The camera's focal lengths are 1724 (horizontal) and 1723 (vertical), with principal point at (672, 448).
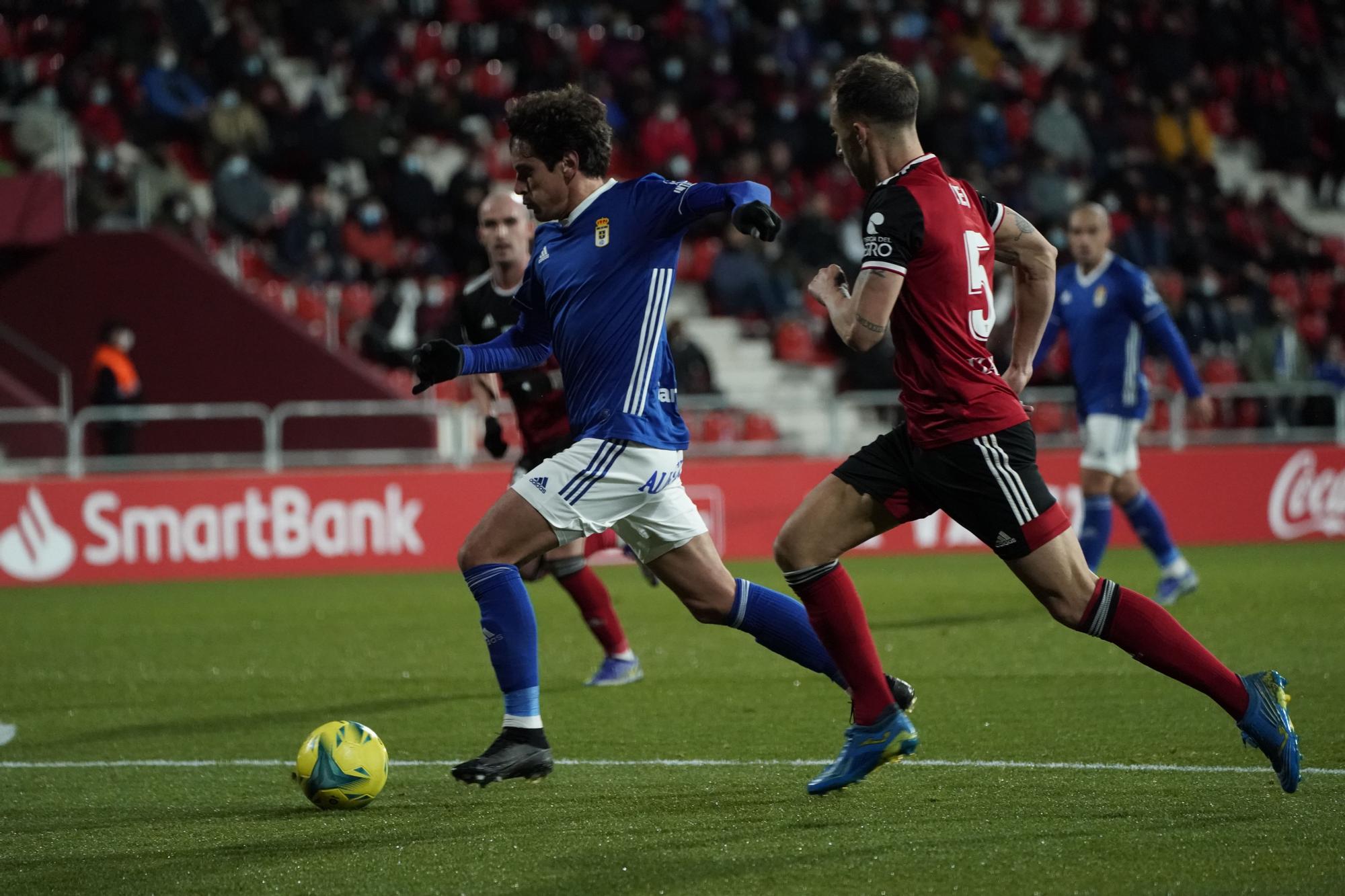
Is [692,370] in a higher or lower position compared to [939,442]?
lower

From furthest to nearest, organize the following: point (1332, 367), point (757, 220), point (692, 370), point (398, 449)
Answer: point (1332, 367) → point (692, 370) → point (398, 449) → point (757, 220)

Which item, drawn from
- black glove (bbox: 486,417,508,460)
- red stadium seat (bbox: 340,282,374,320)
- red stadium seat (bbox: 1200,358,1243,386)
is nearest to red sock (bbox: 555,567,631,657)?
black glove (bbox: 486,417,508,460)

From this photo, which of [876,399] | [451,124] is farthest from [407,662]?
[451,124]

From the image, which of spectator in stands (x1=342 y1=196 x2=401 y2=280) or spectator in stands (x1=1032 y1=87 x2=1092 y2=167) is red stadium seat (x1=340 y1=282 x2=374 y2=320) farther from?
spectator in stands (x1=1032 y1=87 x2=1092 y2=167)

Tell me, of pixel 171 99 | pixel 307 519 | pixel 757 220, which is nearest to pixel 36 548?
pixel 307 519

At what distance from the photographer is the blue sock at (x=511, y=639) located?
18.6 feet

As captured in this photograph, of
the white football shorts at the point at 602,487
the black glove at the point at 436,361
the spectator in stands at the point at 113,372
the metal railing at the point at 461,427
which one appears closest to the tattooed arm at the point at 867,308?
the white football shorts at the point at 602,487

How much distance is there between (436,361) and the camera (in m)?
5.63

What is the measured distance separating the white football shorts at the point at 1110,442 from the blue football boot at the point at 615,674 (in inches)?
158

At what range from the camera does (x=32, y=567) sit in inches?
609

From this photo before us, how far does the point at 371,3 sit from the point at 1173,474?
1161cm

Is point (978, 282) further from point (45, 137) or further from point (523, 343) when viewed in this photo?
point (45, 137)

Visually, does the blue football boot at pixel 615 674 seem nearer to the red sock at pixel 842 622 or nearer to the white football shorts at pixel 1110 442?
the red sock at pixel 842 622

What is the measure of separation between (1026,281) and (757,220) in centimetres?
108
